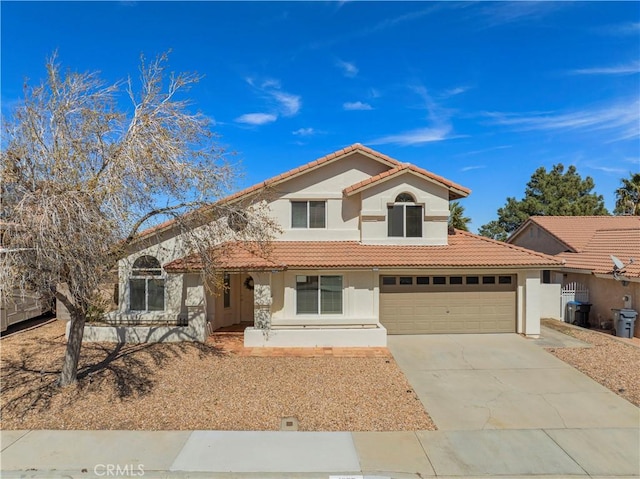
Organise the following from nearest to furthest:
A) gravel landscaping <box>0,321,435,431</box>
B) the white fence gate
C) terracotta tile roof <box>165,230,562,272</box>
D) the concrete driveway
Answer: gravel landscaping <box>0,321,435,431</box>
the concrete driveway
terracotta tile roof <box>165,230,562,272</box>
the white fence gate

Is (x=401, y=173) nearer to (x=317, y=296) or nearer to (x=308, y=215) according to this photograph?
Result: (x=308, y=215)

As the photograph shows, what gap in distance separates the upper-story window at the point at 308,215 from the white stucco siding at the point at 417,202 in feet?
5.78

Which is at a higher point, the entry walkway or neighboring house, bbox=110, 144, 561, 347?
neighboring house, bbox=110, 144, 561, 347

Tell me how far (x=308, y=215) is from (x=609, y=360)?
36.2 feet

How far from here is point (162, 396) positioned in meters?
8.10

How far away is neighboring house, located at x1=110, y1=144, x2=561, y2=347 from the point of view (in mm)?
12758

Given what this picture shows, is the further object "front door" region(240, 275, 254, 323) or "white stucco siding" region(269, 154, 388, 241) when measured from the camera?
"front door" region(240, 275, 254, 323)

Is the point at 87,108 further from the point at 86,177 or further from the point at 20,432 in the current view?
the point at 20,432

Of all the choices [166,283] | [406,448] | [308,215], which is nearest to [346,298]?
[308,215]

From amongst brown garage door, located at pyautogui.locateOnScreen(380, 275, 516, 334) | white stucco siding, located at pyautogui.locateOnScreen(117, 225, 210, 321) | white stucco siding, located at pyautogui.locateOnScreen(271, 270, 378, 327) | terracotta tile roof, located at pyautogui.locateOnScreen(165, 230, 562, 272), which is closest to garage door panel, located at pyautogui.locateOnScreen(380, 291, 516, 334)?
brown garage door, located at pyautogui.locateOnScreen(380, 275, 516, 334)

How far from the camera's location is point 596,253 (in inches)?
678

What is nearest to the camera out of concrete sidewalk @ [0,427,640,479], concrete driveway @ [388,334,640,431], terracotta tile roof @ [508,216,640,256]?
concrete sidewalk @ [0,427,640,479]

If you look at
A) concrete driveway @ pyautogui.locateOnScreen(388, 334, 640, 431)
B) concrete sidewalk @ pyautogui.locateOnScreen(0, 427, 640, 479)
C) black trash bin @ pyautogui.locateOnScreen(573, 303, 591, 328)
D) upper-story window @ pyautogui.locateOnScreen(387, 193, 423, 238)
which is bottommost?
concrete sidewalk @ pyautogui.locateOnScreen(0, 427, 640, 479)

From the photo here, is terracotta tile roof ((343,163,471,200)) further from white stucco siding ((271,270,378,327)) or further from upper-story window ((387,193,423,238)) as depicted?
white stucco siding ((271,270,378,327))
